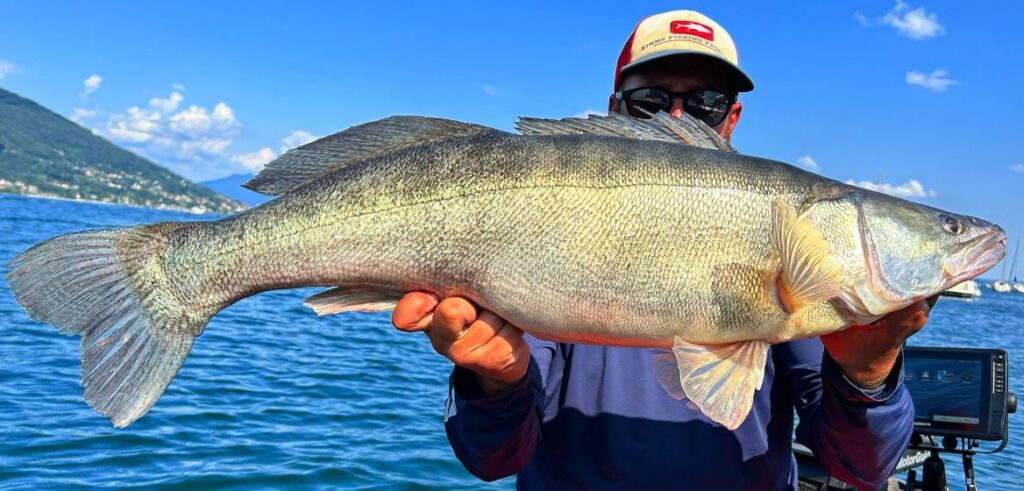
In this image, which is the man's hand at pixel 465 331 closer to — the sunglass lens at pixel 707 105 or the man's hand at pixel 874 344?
the man's hand at pixel 874 344

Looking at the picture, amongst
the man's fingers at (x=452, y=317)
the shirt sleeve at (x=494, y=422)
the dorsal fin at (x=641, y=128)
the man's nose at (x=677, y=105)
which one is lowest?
the shirt sleeve at (x=494, y=422)

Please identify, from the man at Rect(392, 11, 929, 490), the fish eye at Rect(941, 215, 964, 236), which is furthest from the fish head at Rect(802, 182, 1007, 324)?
the man at Rect(392, 11, 929, 490)

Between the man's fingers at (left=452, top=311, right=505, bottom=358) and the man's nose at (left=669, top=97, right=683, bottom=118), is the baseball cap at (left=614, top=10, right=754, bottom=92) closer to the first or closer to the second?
the man's nose at (left=669, top=97, right=683, bottom=118)

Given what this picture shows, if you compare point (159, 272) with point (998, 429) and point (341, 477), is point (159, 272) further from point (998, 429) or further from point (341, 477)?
point (341, 477)

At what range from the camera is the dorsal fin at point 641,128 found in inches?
100

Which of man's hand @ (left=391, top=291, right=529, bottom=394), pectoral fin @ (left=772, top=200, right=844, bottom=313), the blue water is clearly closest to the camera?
pectoral fin @ (left=772, top=200, right=844, bottom=313)

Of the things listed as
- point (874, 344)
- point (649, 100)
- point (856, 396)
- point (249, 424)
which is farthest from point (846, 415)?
point (249, 424)

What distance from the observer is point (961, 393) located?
14.2ft

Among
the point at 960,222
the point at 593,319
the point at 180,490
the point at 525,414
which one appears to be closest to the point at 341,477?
the point at 180,490

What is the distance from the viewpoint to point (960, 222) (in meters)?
2.53

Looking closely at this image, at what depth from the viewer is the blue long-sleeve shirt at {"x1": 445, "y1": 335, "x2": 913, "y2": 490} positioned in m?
2.72

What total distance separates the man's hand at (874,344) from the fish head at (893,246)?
0.05 m

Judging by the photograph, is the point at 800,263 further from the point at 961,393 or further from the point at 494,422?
the point at 961,393

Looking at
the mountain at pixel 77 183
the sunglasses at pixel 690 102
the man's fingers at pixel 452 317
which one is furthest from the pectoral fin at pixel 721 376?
the mountain at pixel 77 183
